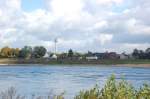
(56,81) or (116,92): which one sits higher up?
(116,92)

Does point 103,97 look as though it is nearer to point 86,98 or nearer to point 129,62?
point 86,98

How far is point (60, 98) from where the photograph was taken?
9.30 metres

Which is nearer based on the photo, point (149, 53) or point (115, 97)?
point (115, 97)

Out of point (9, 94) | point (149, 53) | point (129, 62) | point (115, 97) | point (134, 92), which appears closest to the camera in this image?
point (115, 97)

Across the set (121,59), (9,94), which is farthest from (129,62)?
(9,94)

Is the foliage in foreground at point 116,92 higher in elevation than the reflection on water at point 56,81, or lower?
higher

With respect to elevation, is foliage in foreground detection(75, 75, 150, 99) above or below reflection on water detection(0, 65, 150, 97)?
above

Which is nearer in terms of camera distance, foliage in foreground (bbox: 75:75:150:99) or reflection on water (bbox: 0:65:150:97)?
foliage in foreground (bbox: 75:75:150:99)

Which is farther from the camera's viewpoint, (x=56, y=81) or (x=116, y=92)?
(x=56, y=81)

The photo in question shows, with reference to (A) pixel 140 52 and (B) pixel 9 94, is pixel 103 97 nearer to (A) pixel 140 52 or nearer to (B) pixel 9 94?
(B) pixel 9 94

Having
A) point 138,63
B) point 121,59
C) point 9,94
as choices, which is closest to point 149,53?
point 138,63

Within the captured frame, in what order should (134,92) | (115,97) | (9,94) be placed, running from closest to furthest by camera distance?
(115,97)
(134,92)
(9,94)

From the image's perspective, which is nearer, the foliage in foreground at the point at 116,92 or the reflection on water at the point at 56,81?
the foliage in foreground at the point at 116,92

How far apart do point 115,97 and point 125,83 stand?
1.83 feet
